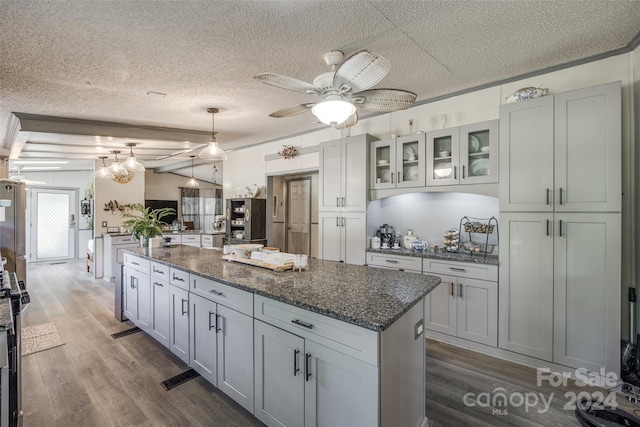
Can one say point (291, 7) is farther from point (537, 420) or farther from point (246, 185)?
point (246, 185)

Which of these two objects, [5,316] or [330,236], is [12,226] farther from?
[330,236]

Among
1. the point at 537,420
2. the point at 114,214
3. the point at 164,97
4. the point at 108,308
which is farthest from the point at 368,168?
the point at 114,214

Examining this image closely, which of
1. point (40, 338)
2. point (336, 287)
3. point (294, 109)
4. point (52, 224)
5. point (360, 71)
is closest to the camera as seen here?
point (360, 71)

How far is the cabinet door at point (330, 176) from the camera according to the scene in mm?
3992

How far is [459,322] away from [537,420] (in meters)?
1.04

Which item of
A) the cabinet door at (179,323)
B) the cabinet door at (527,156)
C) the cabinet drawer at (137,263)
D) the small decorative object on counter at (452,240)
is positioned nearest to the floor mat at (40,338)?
the cabinet drawer at (137,263)

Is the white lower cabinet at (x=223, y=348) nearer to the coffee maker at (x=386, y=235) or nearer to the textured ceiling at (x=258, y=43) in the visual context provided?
the textured ceiling at (x=258, y=43)

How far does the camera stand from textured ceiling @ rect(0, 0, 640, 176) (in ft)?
6.21

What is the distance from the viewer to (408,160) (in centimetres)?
352

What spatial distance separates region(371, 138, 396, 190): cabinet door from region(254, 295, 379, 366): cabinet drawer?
2.26 m

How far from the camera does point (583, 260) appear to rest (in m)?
2.42

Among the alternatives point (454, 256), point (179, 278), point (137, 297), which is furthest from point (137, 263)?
point (454, 256)

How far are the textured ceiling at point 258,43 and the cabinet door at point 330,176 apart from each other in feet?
2.62

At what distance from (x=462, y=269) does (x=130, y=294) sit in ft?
12.3
